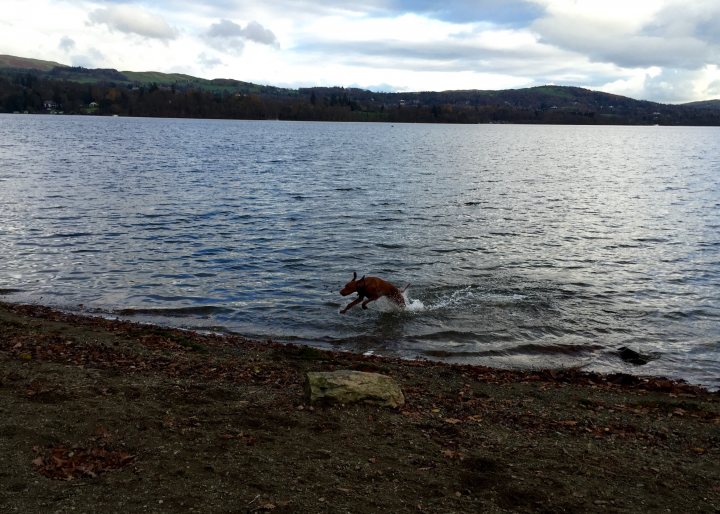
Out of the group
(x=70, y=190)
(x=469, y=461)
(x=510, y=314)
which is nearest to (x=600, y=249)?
(x=510, y=314)

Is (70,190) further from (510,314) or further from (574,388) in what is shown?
(574,388)

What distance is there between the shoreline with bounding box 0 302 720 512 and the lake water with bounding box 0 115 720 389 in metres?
3.63

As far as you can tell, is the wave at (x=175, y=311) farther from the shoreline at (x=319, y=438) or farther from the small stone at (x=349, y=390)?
the small stone at (x=349, y=390)

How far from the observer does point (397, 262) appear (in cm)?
2361

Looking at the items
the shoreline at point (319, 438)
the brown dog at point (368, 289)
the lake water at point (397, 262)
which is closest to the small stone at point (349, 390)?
the shoreline at point (319, 438)

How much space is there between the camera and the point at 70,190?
41.5 metres

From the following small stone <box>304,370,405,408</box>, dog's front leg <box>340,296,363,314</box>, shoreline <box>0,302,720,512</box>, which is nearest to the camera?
shoreline <box>0,302,720,512</box>

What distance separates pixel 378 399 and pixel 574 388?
4.55m

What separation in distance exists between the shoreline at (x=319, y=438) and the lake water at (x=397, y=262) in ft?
11.9

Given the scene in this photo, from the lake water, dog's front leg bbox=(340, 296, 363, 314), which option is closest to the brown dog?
dog's front leg bbox=(340, 296, 363, 314)

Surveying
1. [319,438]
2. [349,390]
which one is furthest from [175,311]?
[319,438]

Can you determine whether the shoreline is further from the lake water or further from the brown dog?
the brown dog

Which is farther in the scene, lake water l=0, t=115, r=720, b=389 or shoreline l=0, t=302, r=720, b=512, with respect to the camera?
lake water l=0, t=115, r=720, b=389

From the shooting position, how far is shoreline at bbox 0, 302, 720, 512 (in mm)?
6520
